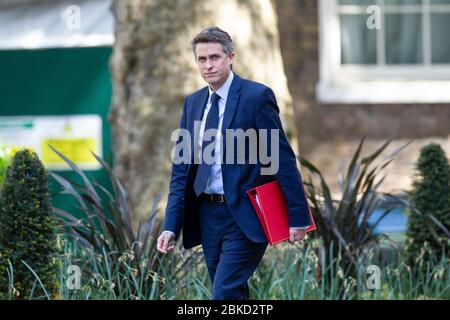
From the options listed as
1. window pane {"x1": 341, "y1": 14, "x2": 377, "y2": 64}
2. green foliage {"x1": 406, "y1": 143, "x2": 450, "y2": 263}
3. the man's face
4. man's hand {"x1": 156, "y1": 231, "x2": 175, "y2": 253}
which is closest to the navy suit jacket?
the man's face

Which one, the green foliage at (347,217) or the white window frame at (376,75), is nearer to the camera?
the green foliage at (347,217)

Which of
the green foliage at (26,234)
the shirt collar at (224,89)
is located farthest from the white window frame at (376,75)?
the shirt collar at (224,89)

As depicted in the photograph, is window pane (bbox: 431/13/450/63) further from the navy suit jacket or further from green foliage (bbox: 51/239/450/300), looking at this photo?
the navy suit jacket

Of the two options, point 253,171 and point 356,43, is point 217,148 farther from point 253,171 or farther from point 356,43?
point 356,43

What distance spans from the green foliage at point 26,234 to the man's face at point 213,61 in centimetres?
203

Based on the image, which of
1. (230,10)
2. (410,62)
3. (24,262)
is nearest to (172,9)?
(230,10)

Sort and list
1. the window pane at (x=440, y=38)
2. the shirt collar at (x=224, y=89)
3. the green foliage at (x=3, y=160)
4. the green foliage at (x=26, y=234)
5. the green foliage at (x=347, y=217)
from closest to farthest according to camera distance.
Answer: the shirt collar at (x=224, y=89) < the green foliage at (x=26, y=234) < the green foliage at (x=347, y=217) < the green foliage at (x=3, y=160) < the window pane at (x=440, y=38)

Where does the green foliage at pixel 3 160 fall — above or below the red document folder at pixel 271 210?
above

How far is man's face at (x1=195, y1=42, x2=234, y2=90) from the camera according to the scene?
5.55 m

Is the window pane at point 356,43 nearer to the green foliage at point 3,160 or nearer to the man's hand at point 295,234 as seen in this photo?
the green foliage at point 3,160

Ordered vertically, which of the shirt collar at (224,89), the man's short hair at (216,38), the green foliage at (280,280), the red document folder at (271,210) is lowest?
the green foliage at (280,280)

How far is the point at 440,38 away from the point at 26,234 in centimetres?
681

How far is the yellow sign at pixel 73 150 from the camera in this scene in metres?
11.3

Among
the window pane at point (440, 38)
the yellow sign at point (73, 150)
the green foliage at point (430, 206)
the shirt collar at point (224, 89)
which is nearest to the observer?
the shirt collar at point (224, 89)
